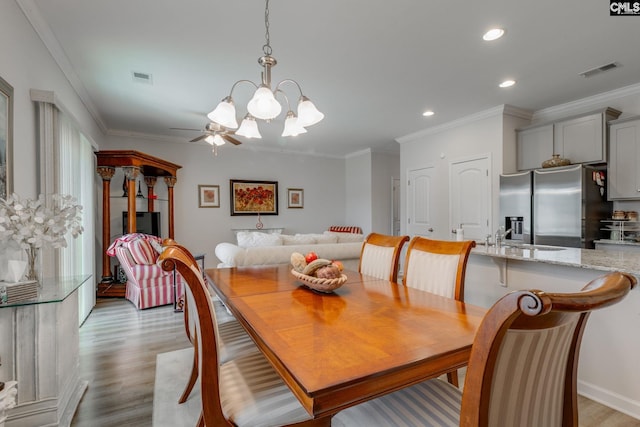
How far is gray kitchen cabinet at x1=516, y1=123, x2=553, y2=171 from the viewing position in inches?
157

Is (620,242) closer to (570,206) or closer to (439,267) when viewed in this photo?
(570,206)

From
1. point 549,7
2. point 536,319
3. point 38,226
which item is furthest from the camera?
point 549,7

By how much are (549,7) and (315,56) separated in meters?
1.77

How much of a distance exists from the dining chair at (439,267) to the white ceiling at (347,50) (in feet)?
5.45

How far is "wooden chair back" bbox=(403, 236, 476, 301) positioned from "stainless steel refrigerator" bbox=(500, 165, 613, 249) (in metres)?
2.49

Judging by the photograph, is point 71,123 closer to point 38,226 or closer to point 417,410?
point 38,226

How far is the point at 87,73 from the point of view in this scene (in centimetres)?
311

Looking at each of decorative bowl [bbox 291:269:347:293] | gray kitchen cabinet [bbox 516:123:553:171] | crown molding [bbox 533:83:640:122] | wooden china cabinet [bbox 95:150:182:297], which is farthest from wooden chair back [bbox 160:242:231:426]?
crown molding [bbox 533:83:640:122]

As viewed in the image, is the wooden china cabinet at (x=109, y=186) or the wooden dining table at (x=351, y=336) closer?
the wooden dining table at (x=351, y=336)

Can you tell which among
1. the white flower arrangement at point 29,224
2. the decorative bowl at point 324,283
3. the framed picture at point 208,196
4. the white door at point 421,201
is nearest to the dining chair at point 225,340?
the decorative bowl at point 324,283

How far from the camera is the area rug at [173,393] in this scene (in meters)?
1.79

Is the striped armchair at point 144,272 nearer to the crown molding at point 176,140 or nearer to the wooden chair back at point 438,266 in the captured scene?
the crown molding at point 176,140

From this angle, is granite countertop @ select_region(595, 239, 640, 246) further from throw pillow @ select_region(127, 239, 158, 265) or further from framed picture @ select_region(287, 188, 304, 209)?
throw pillow @ select_region(127, 239, 158, 265)

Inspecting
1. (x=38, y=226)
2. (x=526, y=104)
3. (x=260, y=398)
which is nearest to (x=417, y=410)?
(x=260, y=398)
